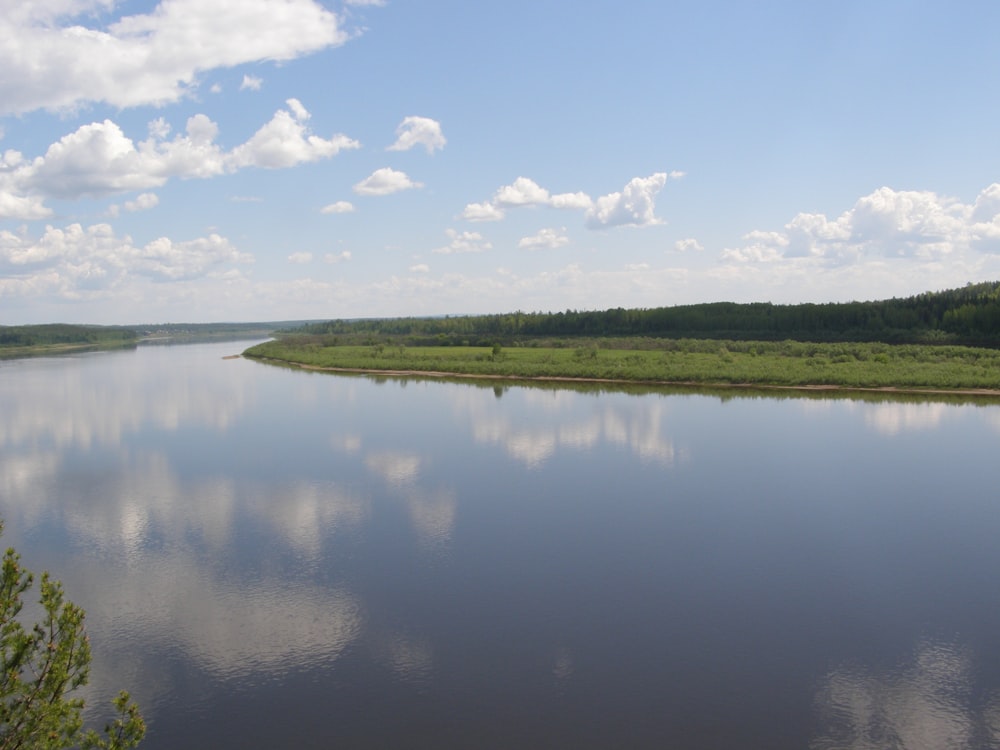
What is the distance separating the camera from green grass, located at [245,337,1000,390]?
58562 millimetres

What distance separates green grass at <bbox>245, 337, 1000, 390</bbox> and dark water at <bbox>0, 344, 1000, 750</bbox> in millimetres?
21648

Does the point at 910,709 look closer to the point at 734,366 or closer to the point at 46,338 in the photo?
the point at 734,366

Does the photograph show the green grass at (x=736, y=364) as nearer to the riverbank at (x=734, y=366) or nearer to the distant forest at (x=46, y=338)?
the riverbank at (x=734, y=366)

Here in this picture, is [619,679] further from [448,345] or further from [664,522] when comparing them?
[448,345]

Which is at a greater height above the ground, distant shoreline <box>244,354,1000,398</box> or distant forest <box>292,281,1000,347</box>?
distant forest <box>292,281,1000,347</box>

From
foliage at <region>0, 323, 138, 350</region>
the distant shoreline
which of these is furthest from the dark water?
foliage at <region>0, 323, 138, 350</region>

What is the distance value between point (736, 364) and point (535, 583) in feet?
182

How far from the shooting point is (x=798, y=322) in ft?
336

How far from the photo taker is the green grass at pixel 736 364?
192 feet

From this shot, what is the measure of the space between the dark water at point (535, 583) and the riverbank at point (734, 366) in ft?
67.6

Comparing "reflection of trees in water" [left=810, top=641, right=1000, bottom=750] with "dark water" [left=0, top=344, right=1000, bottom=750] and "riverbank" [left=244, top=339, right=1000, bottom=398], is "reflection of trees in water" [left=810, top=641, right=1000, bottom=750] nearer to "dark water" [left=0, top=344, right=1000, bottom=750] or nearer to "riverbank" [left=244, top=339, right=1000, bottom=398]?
"dark water" [left=0, top=344, right=1000, bottom=750]

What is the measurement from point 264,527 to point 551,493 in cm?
1020

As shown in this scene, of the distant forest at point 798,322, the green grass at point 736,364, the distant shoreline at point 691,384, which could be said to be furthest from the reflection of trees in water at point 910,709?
the distant forest at point 798,322

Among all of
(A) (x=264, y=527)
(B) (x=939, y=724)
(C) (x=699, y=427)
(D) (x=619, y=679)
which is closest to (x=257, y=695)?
(D) (x=619, y=679)
